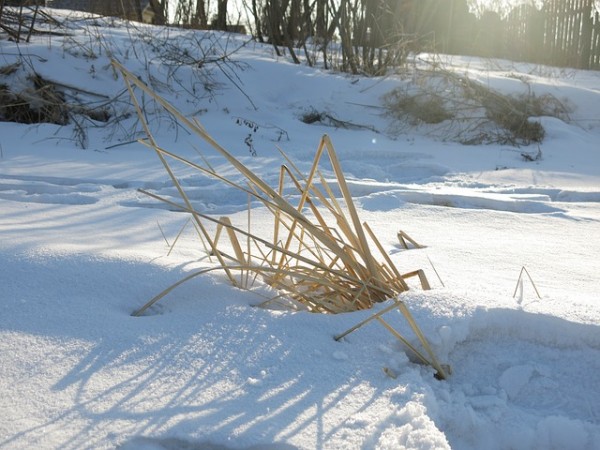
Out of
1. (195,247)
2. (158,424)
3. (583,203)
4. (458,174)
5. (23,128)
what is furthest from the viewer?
(23,128)

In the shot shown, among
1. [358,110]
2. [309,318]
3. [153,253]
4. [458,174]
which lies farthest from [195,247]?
[358,110]

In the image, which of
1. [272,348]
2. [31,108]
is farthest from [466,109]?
[272,348]

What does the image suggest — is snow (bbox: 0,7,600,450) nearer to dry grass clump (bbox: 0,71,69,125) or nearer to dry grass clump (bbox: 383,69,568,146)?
dry grass clump (bbox: 0,71,69,125)

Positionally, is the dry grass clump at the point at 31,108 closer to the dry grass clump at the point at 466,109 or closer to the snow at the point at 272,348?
the snow at the point at 272,348

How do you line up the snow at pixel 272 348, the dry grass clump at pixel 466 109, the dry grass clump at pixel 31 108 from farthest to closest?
the dry grass clump at pixel 466 109
the dry grass clump at pixel 31 108
the snow at pixel 272 348

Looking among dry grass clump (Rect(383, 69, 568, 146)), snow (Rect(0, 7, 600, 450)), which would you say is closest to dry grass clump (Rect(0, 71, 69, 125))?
snow (Rect(0, 7, 600, 450))

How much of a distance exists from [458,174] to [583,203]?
2.41ft

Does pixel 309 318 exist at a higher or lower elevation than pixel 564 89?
lower

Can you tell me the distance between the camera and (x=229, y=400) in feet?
3.08

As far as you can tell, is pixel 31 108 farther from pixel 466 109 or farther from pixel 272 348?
pixel 272 348

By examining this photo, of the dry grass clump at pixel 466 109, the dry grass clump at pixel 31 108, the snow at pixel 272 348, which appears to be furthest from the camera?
the dry grass clump at pixel 466 109

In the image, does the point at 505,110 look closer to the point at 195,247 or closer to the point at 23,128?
the point at 23,128

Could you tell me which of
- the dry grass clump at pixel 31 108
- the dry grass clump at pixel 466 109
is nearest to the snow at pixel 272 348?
the dry grass clump at pixel 31 108

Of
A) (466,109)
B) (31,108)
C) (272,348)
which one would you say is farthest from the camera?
(466,109)
